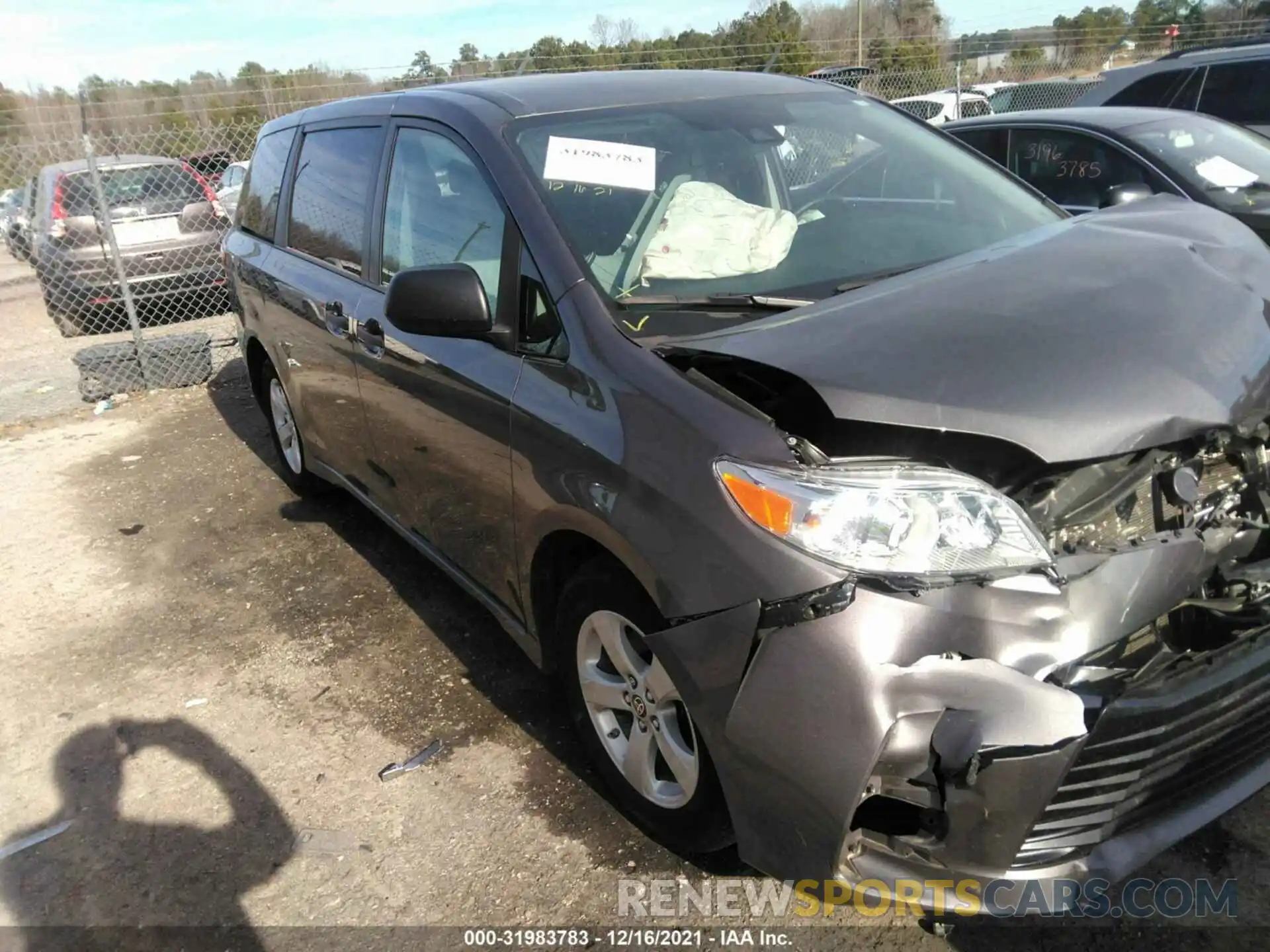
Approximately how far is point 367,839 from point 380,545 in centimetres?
213

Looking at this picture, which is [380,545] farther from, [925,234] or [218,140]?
[218,140]

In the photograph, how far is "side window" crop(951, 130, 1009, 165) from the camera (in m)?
6.17

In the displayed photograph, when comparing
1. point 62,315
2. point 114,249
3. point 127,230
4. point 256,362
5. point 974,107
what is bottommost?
point 62,315

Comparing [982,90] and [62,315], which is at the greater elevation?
[982,90]

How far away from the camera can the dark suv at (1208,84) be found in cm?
714

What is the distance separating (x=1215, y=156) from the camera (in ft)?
17.8

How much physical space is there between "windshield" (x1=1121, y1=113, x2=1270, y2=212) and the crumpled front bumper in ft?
13.6

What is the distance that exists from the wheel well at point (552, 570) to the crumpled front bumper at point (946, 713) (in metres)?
0.63

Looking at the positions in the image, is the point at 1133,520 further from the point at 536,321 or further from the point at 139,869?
the point at 139,869

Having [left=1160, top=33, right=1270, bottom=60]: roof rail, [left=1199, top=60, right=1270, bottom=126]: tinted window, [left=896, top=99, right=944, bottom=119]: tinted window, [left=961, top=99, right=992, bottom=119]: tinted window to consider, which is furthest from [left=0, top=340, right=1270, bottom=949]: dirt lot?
[left=961, top=99, right=992, bottom=119]: tinted window

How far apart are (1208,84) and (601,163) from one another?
665cm

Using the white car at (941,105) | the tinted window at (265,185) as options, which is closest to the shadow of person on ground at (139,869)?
the tinted window at (265,185)

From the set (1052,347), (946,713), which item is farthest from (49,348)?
(946,713)

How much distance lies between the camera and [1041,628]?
1.79 meters
